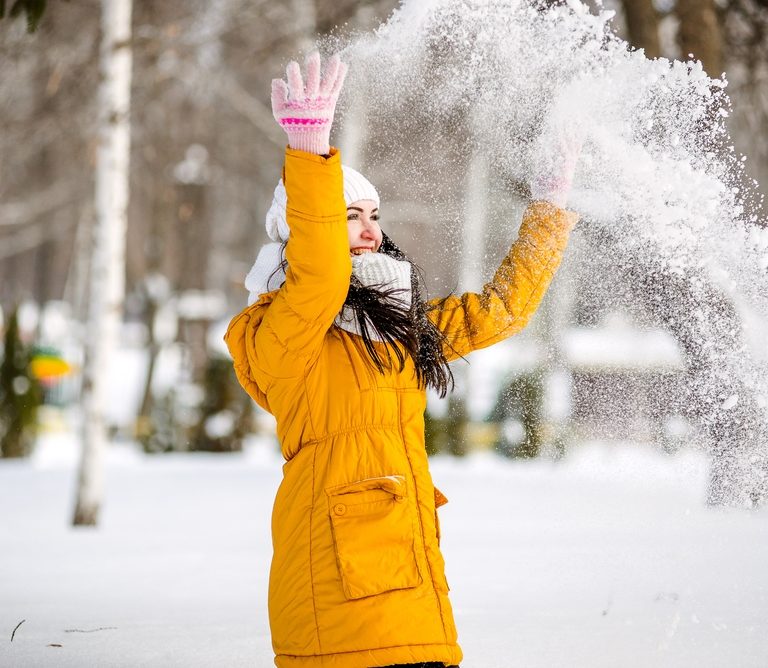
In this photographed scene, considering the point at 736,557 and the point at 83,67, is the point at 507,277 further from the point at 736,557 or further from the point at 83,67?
the point at 83,67

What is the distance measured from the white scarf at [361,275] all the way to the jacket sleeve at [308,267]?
123mm

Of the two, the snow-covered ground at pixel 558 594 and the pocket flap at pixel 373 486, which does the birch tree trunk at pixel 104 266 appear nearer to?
the snow-covered ground at pixel 558 594

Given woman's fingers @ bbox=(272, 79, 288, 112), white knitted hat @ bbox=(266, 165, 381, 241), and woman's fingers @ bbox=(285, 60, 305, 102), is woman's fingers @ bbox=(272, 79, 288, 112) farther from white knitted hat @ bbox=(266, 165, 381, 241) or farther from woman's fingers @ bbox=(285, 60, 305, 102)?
white knitted hat @ bbox=(266, 165, 381, 241)

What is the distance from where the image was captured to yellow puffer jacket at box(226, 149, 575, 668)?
6.95 ft

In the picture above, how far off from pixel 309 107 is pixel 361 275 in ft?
1.37

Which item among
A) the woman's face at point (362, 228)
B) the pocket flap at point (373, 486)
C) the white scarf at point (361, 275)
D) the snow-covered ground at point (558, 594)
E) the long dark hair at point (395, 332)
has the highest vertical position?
the woman's face at point (362, 228)

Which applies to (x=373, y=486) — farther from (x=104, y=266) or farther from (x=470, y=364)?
(x=104, y=266)

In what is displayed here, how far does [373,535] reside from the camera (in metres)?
2.17

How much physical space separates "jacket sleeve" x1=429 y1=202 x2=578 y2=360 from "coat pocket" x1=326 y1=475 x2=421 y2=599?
0.50 metres

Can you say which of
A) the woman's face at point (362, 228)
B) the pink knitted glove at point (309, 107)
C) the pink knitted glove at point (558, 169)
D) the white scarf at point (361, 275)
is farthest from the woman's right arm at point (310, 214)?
the pink knitted glove at point (558, 169)

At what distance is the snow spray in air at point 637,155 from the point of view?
3.17 metres

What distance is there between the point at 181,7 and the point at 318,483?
10.8 m

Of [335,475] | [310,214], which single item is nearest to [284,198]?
[310,214]

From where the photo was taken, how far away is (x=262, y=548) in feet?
19.8
